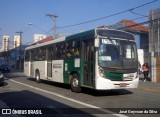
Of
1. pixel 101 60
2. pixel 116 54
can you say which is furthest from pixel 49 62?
pixel 116 54

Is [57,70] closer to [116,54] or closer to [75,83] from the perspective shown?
[75,83]

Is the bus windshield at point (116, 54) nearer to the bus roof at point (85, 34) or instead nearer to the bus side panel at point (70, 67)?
the bus roof at point (85, 34)

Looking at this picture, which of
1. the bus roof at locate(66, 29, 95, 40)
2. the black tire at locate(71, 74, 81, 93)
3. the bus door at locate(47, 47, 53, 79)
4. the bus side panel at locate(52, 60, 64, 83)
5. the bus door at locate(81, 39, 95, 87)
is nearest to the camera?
the bus door at locate(81, 39, 95, 87)

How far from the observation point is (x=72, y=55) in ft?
51.9

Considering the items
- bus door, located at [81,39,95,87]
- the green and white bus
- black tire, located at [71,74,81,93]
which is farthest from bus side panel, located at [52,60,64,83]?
bus door, located at [81,39,95,87]

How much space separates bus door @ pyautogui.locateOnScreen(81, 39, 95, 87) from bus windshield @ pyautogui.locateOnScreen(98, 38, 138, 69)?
0.62m

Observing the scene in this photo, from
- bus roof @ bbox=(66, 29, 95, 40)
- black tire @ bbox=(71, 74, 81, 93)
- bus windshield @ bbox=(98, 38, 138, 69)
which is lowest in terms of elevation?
black tire @ bbox=(71, 74, 81, 93)

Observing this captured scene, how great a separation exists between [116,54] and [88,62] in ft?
4.78

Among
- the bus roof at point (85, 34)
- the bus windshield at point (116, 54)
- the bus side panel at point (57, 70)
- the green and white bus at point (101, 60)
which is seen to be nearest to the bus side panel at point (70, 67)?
the green and white bus at point (101, 60)

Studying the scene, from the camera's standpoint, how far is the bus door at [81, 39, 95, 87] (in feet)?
44.7

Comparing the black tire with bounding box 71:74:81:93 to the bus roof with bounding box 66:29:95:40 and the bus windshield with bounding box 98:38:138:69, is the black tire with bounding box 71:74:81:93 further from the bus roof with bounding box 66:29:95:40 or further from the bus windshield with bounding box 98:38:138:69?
the bus windshield with bounding box 98:38:138:69

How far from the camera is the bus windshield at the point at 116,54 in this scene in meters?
13.2

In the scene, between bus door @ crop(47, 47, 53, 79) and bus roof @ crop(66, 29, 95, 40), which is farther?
bus door @ crop(47, 47, 53, 79)

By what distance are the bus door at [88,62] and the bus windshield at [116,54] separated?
62 cm
